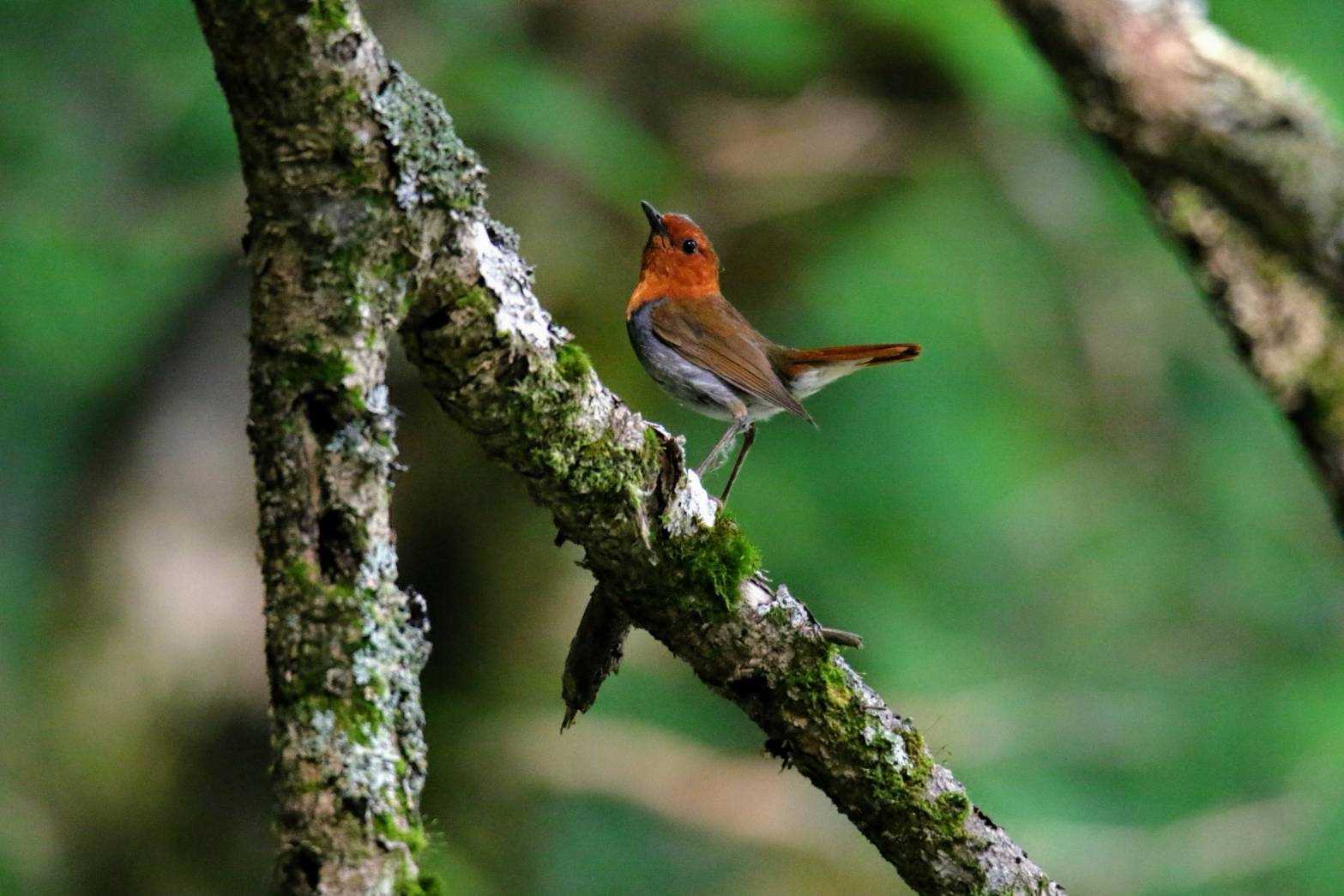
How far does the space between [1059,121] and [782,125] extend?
4.39 ft

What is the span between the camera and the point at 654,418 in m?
6.38

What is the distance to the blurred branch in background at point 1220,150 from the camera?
2996mm

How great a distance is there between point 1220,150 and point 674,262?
204 cm

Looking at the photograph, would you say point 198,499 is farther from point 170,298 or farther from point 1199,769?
point 1199,769

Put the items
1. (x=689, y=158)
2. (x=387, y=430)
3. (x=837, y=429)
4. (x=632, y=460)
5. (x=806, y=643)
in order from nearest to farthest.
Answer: (x=387, y=430) → (x=632, y=460) → (x=806, y=643) → (x=837, y=429) → (x=689, y=158)

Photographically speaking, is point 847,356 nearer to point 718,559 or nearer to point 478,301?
point 718,559

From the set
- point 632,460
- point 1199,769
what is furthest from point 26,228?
point 1199,769

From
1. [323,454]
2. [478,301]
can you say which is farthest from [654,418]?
[323,454]

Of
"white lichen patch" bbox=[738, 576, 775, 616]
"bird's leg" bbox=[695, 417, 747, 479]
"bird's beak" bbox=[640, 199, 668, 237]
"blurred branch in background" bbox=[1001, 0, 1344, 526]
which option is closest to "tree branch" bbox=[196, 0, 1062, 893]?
"white lichen patch" bbox=[738, 576, 775, 616]

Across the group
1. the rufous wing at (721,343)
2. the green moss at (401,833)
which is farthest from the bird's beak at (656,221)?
the green moss at (401,833)

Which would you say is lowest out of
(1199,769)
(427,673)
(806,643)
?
(427,673)

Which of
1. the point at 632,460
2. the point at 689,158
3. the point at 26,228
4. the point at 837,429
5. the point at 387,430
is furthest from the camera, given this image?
the point at 689,158

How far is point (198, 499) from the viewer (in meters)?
5.82

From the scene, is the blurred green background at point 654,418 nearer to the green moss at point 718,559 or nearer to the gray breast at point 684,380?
the gray breast at point 684,380
